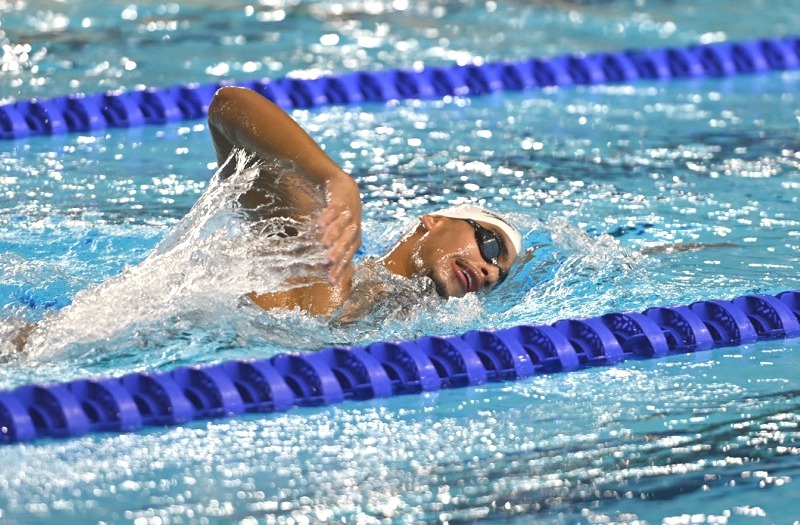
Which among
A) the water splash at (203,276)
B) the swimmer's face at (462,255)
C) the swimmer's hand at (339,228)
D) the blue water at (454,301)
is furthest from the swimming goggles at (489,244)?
the swimmer's hand at (339,228)

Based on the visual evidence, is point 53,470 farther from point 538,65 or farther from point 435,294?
point 538,65

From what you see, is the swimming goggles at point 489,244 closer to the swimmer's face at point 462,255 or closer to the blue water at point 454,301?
the swimmer's face at point 462,255

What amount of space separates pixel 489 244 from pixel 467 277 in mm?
112

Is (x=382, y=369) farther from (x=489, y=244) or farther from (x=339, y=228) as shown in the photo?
(x=489, y=244)

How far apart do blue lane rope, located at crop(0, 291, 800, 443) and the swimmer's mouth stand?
0.25 meters

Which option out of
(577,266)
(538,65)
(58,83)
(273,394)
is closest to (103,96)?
(58,83)

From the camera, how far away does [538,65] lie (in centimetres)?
677

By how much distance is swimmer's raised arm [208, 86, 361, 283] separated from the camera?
2781mm

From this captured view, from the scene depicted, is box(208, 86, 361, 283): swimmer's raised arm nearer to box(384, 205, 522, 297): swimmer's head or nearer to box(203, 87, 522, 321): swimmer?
box(203, 87, 522, 321): swimmer

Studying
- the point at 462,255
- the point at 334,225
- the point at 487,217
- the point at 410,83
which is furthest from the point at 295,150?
the point at 410,83

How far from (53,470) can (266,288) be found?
2.93 feet

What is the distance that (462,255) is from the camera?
11.3 feet

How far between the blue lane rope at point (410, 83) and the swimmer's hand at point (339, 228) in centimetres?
298

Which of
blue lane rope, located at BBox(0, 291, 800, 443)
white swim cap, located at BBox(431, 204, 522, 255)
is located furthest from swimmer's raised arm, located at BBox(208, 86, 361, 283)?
white swim cap, located at BBox(431, 204, 522, 255)
